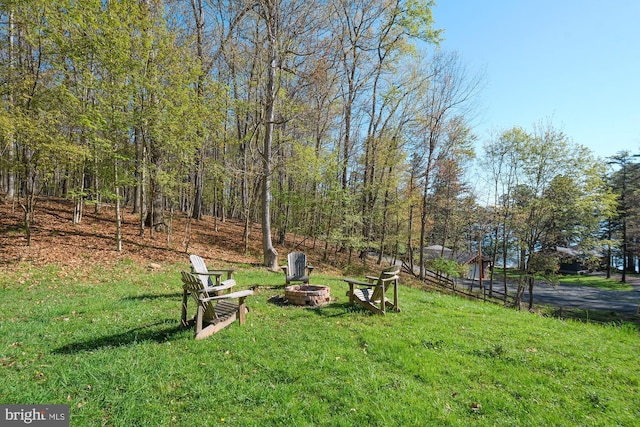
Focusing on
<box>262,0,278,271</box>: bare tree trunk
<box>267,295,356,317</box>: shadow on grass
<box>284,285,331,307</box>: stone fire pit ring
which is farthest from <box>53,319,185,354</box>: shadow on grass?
<box>262,0,278,271</box>: bare tree trunk

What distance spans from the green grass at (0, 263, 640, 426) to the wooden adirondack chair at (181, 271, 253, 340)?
233mm

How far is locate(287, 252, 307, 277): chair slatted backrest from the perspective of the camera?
25.7ft

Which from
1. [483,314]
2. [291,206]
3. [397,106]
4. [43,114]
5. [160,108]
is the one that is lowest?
[483,314]

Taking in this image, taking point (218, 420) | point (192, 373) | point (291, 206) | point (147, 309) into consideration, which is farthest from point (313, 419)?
point (291, 206)

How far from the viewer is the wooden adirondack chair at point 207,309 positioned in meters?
4.15

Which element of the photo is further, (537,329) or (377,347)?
(537,329)

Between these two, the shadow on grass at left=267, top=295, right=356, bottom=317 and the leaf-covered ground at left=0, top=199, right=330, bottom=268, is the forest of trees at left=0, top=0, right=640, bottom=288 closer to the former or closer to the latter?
the leaf-covered ground at left=0, top=199, right=330, bottom=268

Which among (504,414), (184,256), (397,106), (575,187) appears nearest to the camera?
(504,414)

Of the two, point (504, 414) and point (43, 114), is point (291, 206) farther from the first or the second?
point (504, 414)

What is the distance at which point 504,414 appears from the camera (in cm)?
280

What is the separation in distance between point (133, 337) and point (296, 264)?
434cm

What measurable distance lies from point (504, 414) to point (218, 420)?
266 centimetres

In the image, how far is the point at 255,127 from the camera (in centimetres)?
1384

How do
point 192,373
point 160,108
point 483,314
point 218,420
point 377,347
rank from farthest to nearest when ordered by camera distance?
point 160,108 < point 483,314 < point 377,347 < point 192,373 < point 218,420
